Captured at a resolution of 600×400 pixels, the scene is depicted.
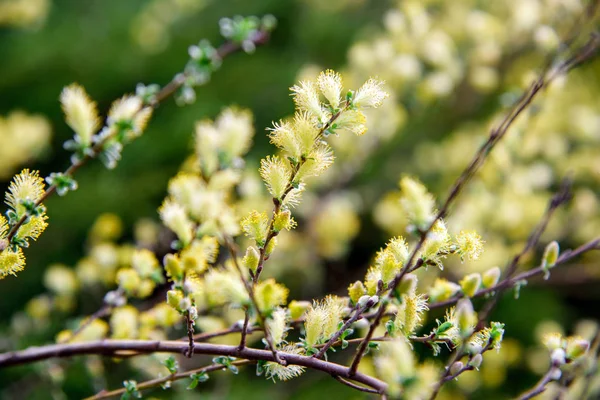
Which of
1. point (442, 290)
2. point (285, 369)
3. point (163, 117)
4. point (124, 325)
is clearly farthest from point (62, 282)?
point (163, 117)

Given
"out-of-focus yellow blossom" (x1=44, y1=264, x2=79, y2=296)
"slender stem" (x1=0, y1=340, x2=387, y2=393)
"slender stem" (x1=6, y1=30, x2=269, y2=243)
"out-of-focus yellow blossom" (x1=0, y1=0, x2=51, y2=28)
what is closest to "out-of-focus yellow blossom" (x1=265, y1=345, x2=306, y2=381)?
"slender stem" (x1=0, y1=340, x2=387, y2=393)

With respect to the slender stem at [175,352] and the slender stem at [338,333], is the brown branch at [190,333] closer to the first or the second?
the slender stem at [175,352]

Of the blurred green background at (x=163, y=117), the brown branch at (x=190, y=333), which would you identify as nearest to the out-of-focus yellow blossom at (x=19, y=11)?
the blurred green background at (x=163, y=117)

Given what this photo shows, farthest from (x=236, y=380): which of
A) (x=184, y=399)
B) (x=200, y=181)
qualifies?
(x=200, y=181)

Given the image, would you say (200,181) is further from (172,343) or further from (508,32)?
(508,32)

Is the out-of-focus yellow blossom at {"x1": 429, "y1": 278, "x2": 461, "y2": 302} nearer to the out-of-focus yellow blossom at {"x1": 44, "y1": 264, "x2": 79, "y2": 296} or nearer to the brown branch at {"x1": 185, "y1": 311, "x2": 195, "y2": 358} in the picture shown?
the brown branch at {"x1": 185, "y1": 311, "x2": 195, "y2": 358}

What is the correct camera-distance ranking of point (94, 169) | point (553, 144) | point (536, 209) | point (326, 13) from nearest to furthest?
point (536, 209) < point (553, 144) < point (94, 169) < point (326, 13)

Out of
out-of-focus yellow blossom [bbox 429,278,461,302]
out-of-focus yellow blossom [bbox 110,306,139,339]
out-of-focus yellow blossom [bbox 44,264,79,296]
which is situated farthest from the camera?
out-of-focus yellow blossom [bbox 44,264,79,296]
